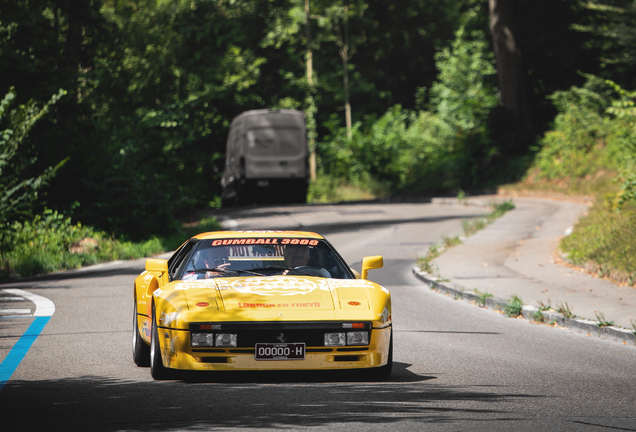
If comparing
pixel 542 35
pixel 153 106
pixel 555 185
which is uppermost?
pixel 542 35

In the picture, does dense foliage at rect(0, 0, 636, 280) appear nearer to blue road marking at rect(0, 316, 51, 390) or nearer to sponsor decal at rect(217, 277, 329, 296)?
blue road marking at rect(0, 316, 51, 390)

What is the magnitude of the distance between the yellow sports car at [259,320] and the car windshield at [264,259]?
0.02 metres

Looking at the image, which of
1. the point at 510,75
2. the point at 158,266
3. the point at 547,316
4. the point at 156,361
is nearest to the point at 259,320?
the point at 156,361

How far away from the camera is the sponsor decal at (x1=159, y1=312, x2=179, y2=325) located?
26.5ft

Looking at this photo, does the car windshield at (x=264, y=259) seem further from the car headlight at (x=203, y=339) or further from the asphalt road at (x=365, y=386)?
the car headlight at (x=203, y=339)

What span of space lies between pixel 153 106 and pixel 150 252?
35.6ft

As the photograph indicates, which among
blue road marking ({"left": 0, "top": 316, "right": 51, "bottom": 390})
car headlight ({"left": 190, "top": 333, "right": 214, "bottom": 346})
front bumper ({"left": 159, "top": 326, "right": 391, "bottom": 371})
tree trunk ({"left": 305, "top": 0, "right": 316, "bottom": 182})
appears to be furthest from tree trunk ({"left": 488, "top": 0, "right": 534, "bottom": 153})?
car headlight ({"left": 190, "top": 333, "right": 214, "bottom": 346})

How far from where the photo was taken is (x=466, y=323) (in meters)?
13.0

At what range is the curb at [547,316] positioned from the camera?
11.5 metres

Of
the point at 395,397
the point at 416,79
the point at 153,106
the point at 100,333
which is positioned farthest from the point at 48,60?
the point at 416,79

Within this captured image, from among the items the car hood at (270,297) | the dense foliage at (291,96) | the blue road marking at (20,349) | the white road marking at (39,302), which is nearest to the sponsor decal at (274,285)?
the car hood at (270,297)

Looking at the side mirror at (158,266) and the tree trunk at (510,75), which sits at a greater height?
the tree trunk at (510,75)

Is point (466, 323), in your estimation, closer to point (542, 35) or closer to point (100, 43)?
point (100, 43)

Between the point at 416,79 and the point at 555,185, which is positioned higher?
the point at 416,79
